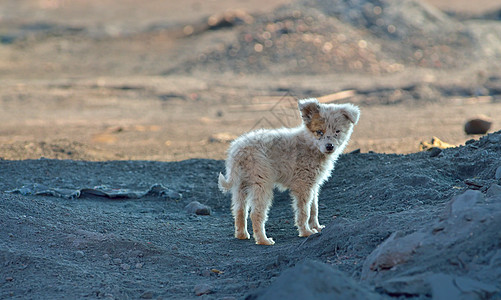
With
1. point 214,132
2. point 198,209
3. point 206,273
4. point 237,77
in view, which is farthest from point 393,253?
point 237,77

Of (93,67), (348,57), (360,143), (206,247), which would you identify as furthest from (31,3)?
(206,247)

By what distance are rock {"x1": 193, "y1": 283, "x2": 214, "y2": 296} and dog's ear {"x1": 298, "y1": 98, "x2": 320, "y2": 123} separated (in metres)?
2.99

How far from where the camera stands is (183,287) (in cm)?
556

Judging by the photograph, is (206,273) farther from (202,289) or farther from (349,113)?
(349,113)

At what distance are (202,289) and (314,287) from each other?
1.58 meters

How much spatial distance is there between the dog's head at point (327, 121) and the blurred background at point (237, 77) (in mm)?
5086

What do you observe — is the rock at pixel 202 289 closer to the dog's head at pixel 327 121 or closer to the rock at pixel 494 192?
the dog's head at pixel 327 121

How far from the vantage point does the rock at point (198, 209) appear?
9039 millimetres

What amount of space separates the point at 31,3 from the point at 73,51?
56.4 ft

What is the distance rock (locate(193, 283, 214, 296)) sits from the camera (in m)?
5.30

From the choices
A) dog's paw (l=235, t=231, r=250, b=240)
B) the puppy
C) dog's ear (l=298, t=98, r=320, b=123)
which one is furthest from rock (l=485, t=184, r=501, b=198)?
dog's paw (l=235, t=231, r=250, b=240)

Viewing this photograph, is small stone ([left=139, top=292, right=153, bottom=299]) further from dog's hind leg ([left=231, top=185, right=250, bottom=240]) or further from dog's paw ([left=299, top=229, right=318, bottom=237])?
dog's paw ([left=299, top=229, right=318, bottom=237])

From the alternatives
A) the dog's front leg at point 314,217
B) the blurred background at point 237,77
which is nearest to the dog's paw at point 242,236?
the dog's front leg at point 314,217

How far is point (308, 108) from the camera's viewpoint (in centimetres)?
753
